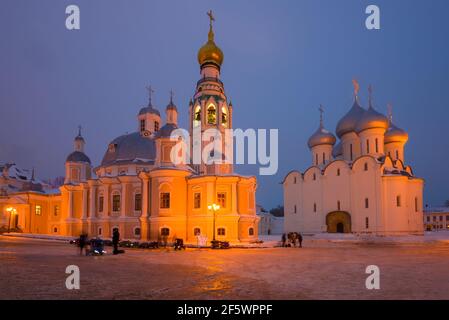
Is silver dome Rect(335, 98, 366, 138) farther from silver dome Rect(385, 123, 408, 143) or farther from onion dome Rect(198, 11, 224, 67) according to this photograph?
onion dome Rect(198, 11, 224, 67)

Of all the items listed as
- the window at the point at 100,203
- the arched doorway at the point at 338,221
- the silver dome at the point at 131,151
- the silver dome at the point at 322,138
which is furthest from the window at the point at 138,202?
the silver dome at the point at 322,138

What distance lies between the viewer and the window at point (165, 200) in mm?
34219

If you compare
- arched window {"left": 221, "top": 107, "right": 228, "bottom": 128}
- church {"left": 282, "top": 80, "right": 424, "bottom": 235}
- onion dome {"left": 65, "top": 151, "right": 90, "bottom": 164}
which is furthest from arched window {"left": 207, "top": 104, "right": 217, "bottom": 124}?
onion dome {"left": 65, "top": 151, "right": 90, "bottom": 164}

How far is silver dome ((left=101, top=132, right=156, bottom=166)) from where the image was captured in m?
41.4

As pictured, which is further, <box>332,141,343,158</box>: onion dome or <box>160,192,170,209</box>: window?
<box>332,141,343,158</box>: onion dome

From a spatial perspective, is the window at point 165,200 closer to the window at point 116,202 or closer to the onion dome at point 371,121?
the window at point 116,202

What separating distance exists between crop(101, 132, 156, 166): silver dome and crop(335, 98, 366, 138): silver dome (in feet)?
73.8

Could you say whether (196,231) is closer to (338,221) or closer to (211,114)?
(211,114)

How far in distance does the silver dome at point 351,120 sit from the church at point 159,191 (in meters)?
16.2

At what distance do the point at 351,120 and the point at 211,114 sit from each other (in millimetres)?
18837

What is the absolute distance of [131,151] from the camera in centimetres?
4194

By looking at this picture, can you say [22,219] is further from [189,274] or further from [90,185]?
[189,274]
